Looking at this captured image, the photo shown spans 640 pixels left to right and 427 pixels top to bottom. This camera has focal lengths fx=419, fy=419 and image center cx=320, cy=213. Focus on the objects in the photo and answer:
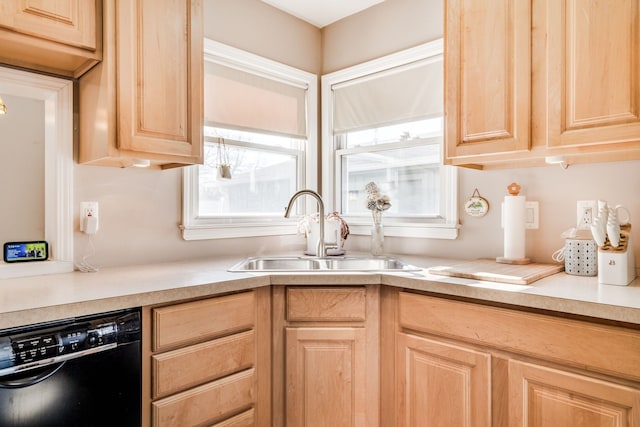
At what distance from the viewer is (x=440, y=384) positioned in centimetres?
157

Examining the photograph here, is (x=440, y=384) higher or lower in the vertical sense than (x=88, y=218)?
lower

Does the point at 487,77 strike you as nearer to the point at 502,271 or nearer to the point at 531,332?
the point at 502,271

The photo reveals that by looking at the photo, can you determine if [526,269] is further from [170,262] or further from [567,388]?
[170,262]

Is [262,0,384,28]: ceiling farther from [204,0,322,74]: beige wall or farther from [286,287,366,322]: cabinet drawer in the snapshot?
[286,287,366,322]: cabinet drawer

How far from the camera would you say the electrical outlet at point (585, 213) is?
177 cm

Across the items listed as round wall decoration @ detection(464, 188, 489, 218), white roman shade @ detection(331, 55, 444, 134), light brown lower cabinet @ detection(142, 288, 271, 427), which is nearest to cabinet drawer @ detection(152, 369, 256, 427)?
light brown lower cabinet @ detection(142, 288, 271, 427)

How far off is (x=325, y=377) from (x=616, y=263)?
1.17 m

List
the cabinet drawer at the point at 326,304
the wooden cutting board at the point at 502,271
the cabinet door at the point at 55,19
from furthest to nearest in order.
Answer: the cabinet drawer at the point at 326,304 < the wooden cutting board at the point at 502,271 < the cabinet door at the point at 55,19

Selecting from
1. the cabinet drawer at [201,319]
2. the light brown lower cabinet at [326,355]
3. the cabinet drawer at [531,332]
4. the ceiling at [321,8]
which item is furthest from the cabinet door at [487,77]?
the cabinet drawer at [201,319]

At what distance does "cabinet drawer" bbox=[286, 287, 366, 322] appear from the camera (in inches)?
68.1

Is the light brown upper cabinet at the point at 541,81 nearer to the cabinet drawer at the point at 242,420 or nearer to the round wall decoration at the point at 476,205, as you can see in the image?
the round wall decoration at the point at 476,205

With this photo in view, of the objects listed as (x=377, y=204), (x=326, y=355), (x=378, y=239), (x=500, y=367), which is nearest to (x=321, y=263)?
(x=378, y=239)

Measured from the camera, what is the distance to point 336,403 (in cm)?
176

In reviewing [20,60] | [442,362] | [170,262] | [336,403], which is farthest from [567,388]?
[20,60]
